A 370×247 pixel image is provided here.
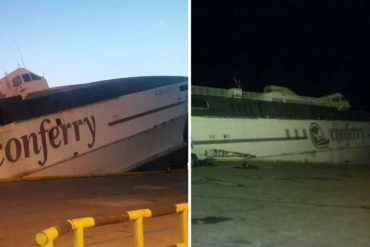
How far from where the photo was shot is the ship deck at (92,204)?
7.20 m

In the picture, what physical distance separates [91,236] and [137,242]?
299 cm

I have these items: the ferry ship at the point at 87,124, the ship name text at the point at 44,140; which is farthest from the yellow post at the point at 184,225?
the ship name text at the point at 44,140

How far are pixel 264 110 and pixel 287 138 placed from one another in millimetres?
2196

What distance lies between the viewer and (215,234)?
266 inches

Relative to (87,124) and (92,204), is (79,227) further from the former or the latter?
(87,124)

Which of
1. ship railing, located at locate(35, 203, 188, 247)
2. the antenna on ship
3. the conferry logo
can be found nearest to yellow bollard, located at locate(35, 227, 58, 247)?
Answer: ship railing, located at locate(35, 203, 188, 247)

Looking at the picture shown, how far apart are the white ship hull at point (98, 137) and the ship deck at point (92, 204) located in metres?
0.51

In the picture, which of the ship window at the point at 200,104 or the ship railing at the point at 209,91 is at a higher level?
the ship railing at the point at 209,91

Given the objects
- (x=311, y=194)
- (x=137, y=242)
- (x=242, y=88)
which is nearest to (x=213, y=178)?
(x=311, y=194)

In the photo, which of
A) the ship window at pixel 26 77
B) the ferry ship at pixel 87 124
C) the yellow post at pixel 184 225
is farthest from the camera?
the ferry ship at pixel 87 124

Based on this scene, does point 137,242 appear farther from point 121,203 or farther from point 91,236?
point 121,203

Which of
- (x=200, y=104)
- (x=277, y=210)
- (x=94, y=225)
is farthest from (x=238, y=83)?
(x=94, y=225)

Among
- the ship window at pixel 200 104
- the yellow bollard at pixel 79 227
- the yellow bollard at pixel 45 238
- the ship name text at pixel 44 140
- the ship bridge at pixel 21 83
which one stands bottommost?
the ship name text at pixel 44 140

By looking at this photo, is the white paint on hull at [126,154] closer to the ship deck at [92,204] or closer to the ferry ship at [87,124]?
the ferry ship at [87,124]
